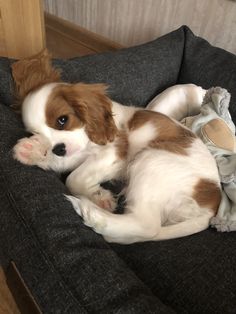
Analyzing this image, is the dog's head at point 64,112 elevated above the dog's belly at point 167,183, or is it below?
above

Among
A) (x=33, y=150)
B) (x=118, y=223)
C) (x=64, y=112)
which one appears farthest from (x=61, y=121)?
(x=118, y=223)

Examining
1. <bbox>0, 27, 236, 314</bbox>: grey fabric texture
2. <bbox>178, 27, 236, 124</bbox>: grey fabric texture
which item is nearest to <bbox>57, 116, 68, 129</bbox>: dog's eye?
<bbox>0, 27, 236, 314</bbox>: grey fabric texture

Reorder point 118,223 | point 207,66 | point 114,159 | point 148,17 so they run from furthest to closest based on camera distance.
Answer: point 148,17 < point 207,66 < point 114,159 < point 118,223

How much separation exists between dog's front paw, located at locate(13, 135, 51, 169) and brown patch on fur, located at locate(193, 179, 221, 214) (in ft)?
1.79

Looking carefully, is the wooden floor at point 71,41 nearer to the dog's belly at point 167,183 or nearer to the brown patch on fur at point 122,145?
the brown patch on fur at point 122,145

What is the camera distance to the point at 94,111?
4.20 ft

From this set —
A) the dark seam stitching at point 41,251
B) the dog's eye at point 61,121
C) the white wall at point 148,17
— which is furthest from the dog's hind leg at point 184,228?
the white wall at point 148,17

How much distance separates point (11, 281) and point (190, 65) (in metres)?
1.49

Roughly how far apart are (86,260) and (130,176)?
0.42 metres

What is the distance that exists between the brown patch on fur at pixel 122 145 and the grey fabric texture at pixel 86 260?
0.96 ft

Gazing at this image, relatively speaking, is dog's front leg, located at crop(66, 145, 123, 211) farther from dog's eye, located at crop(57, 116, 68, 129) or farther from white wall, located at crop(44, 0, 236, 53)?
white wall, located at crop(44, 0, 236, 53)

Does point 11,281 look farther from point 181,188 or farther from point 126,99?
point 126,99

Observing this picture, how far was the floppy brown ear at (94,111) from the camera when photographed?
1264mm

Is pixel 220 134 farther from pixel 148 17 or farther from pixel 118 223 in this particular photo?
pixel 148 17
